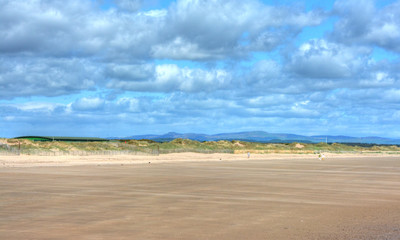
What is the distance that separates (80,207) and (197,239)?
5598 mm

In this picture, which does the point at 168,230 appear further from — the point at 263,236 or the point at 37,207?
the point at 37,207

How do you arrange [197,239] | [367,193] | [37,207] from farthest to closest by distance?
1. [367,193]
2. [37,207]
3. [197,239]

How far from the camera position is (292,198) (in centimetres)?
1670

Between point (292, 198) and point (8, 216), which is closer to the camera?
point (8, 216)

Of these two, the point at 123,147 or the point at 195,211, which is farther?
the point at 123,147

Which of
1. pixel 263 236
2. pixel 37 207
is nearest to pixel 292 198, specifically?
pixel 263 236

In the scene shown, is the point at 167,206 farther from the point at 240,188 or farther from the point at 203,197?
the point at 240,188

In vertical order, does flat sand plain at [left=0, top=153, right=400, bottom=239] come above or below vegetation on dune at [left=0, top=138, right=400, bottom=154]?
below

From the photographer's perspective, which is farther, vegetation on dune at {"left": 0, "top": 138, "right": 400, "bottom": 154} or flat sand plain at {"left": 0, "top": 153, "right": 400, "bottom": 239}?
vegetation on dune at {"left": 0, "top": 138, "right": 400, "bottom": 154}

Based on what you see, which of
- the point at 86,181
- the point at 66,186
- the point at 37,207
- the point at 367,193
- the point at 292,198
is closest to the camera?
the point at 37,207

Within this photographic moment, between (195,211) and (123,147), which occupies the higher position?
(123,147)

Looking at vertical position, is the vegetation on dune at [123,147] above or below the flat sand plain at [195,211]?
above

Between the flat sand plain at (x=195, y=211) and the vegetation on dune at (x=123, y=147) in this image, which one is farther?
the vegetation on dune at (x=123, y=147)

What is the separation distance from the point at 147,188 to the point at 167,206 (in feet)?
18.3
